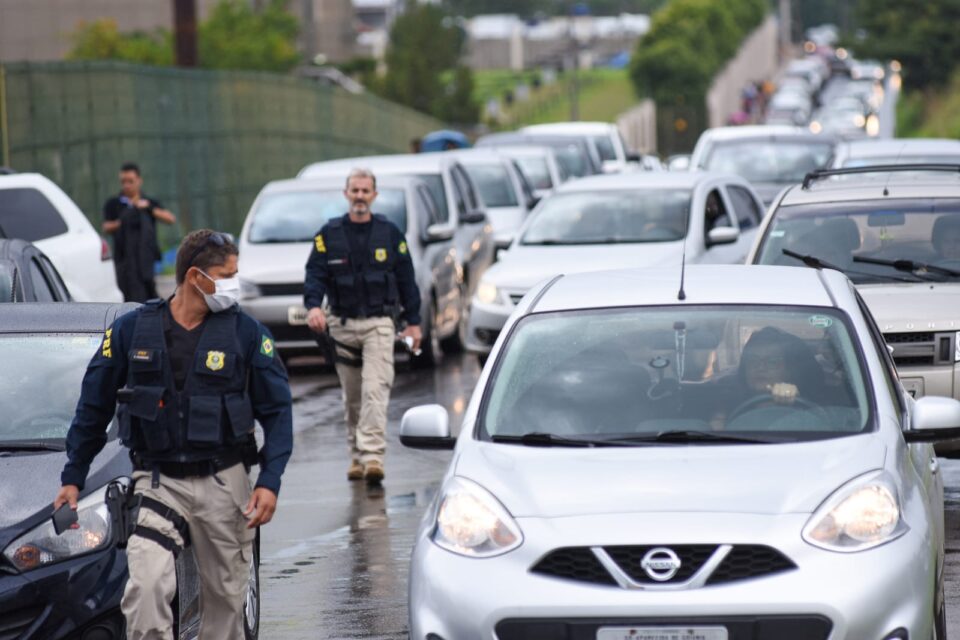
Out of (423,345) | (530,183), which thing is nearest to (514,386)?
(423,345)

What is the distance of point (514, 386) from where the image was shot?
7.02 metres

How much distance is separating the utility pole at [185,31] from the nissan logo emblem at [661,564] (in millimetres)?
24378

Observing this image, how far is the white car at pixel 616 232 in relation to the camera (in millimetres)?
16359

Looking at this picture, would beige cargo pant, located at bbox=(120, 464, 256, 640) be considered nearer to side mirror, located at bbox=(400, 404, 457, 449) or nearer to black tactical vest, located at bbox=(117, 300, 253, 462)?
black tactical vest, located at bbox=(117, 300, 253, 462)

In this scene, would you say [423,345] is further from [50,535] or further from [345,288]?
[50,535]

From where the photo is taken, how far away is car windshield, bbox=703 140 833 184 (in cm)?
2502

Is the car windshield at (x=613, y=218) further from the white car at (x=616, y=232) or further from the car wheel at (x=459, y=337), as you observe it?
the car wheel at (x=459, y=337)

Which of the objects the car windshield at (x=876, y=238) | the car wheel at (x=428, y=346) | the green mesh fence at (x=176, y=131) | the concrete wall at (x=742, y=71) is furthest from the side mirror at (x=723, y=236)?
the concrete wall at (x=742, y=71)

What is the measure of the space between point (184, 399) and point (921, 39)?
76234mm

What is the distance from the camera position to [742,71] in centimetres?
12400

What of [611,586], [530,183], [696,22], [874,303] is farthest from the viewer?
[696,22]

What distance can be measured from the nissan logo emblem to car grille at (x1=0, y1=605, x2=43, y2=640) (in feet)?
6.79

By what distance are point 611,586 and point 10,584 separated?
6.72ft

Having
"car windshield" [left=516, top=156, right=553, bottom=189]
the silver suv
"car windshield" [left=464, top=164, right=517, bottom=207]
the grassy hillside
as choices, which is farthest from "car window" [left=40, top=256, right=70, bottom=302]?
the grassy hillside
